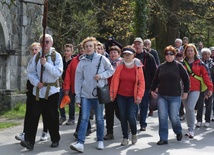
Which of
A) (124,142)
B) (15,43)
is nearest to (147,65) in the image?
(124,142)

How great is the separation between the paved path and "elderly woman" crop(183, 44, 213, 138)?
1.44 ft

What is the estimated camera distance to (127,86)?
7344 millimetres

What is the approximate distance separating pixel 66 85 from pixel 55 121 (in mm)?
1226

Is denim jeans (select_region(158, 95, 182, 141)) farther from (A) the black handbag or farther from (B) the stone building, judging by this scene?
(B) the stone building

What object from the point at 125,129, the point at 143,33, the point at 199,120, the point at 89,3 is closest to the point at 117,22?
the point at 89,3

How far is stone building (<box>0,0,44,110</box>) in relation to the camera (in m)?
13.1

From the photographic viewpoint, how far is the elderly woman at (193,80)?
27.2 ft

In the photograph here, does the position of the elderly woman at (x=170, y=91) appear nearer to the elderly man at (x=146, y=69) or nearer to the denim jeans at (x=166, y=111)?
the denim jeans at (x=166, y=111)

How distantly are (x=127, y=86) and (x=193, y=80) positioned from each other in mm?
1868

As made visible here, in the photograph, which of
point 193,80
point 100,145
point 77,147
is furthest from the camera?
point 193,80

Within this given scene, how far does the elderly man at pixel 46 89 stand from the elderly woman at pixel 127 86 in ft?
3.45

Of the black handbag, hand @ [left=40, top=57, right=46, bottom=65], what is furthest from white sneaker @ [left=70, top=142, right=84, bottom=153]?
hand @ [left=40, top=57, right=46, bottom=65]

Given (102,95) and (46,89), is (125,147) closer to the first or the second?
(102,95)

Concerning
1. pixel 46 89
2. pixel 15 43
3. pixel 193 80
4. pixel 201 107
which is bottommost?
pixel 201 107
